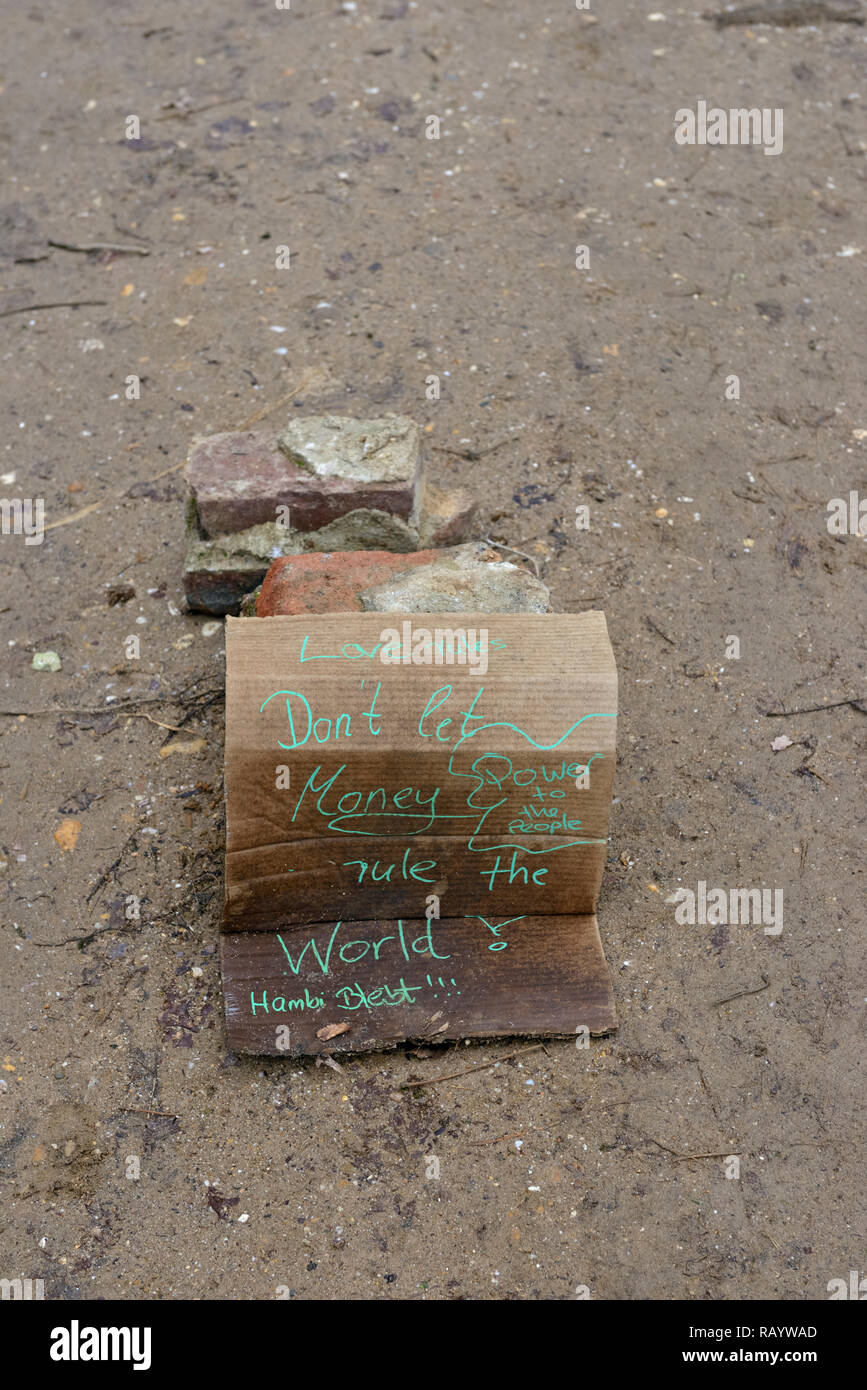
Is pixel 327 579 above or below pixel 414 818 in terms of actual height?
above

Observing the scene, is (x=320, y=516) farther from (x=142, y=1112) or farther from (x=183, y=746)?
(x=142, y=1112)

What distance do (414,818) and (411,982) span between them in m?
0.44

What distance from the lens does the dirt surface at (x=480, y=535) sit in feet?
8.41

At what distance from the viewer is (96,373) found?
478cm

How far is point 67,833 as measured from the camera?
10.6ft

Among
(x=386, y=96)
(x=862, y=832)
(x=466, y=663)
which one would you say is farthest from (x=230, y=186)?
(x=862, y=832)

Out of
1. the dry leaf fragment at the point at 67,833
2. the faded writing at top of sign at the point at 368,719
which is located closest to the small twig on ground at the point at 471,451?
the faded writing at top of sign at the point at 368,719

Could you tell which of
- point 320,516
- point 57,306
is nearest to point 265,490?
point 320,516

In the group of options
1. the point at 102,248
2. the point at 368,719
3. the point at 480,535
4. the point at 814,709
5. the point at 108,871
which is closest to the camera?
the point at 368,719

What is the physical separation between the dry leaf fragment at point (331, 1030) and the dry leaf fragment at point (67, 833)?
0.96 metres

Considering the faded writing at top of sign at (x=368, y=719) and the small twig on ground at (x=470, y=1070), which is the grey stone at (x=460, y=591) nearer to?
the faded writing at top of sign at (x=368, y=719)

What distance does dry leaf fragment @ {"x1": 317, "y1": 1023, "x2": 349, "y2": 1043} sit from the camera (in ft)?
9.09

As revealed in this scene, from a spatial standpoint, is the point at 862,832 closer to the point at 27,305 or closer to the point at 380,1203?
the point at 380,1203

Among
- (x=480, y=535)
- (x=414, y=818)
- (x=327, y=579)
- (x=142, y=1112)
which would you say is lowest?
(x=142, y=1112)
